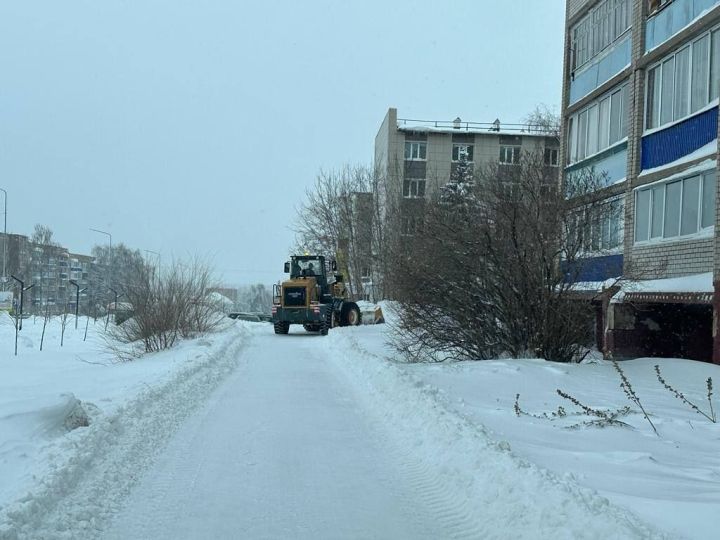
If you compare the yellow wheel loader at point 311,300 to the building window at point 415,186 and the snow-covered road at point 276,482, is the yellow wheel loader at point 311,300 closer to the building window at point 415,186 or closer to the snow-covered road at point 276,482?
the snow-covered road at point 276,482

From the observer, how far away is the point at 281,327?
2809 cm

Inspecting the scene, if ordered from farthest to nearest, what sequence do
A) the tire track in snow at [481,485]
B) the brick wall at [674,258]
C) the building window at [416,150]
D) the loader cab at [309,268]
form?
the building window at [416,150], the loader cab at [309,268], the brick wall at [674,258], the tire track in snow at [481,485]

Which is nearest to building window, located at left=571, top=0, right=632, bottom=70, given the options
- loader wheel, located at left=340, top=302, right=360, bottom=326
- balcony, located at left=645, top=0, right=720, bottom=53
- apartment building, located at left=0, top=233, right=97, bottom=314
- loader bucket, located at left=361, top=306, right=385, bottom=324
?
balcony, located at left=645, top=0, right=720, bottom=53

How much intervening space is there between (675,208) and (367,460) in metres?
10.6

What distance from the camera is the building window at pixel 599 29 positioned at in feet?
57.5

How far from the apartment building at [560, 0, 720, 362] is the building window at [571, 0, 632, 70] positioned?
0.06 metres

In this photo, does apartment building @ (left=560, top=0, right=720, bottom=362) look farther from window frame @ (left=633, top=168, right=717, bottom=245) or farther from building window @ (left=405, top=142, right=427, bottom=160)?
building window @ (left=405, top=142, right=427, bottom=160)

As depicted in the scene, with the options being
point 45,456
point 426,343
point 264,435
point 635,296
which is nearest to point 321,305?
point 426,343

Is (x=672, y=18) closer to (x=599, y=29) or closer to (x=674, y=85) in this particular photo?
(x=674, y=85)

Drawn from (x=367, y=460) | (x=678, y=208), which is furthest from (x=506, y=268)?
(x=367, y=460)

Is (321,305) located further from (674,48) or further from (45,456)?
(45,456)

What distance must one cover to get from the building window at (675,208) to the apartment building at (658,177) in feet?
0.08

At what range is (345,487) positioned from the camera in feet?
19.1

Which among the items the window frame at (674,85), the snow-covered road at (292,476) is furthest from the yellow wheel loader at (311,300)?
the snow-covered road at (292,476)
